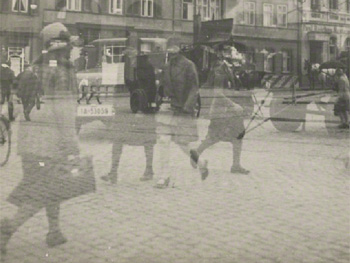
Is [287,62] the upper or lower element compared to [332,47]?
lower

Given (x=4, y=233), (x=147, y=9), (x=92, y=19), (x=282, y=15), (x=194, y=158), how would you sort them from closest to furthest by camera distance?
1. (x=4, y=233)
2. (x=282, y=15)
3. (x=92, y=19)
4. (x=147, y=9)
5. (x=194, y=158)

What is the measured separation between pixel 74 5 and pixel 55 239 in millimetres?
2227

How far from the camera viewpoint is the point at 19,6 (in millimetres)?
4605

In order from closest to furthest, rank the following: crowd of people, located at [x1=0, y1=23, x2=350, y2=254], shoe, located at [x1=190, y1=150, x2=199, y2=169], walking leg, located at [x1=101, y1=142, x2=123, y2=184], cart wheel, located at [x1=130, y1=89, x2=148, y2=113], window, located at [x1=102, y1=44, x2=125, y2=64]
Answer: crowd of people, located at [x1=0, y1=23, x2=350, y2=254]
window, located at [x1=102, y1=44, x2=125, y2=64]
walking leg, located at [x1=101, y1=142, x2=123, y2=184]
shoe, located at [x1=190, y1=150, x2=199, y2=169]
cart wheel, located at [x1=130, y1=89, x2=148, y2=113]

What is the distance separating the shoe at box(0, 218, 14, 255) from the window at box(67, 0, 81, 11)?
195cm

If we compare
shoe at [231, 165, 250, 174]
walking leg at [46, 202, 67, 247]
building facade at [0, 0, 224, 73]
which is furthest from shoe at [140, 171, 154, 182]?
building facade at [0, 0, 224, 73]

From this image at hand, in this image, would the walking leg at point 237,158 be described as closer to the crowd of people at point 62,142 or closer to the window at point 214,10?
the crowd of people at point 62,142

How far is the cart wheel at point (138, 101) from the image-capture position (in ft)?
36.8

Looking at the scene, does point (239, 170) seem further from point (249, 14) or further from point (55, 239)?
point (55, 239)

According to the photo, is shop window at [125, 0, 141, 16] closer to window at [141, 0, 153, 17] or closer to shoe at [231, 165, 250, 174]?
window at [141, 0, 153, 17]

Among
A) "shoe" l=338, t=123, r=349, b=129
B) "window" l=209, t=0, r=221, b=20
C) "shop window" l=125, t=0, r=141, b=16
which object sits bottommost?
"shoe" l=338, t=123, r=349, b=129

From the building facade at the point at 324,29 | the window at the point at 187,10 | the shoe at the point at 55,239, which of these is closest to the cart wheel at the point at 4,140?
the window at the point at 187,10

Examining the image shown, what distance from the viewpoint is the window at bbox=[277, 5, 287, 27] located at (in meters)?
4.42

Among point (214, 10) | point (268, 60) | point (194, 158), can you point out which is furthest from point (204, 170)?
point (214, 10)
